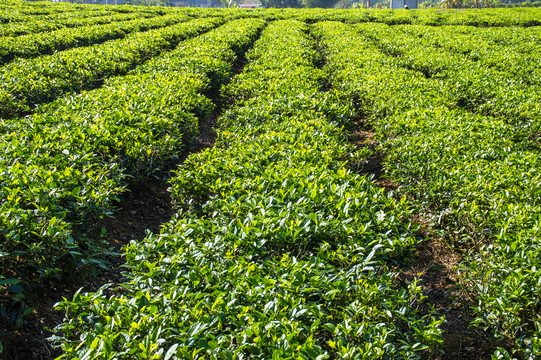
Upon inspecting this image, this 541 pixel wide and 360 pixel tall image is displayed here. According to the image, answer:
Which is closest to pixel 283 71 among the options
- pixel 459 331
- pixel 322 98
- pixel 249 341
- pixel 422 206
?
pixel 322 98

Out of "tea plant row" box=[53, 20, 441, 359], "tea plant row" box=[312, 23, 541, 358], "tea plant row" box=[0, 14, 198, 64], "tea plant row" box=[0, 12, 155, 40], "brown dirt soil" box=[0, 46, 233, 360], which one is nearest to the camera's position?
"tea plant row" box=[53, 20, 441, 359]

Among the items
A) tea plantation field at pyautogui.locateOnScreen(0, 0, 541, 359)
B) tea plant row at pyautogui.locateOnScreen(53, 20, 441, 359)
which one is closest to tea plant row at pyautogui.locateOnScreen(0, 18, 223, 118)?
tea plantation field at pyautogui.locateOnScreen(0, 0, 541, 359)

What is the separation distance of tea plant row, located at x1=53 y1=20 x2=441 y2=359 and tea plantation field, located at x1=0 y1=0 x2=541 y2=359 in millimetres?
16

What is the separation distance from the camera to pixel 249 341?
6.75ft

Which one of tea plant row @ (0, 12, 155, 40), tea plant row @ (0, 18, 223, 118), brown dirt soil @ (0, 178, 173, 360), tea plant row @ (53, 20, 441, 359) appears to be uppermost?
tea plant row @ (0, 12, 155, 40)

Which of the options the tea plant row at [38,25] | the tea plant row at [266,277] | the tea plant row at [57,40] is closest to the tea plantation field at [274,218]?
the tea plant row at [266,277]

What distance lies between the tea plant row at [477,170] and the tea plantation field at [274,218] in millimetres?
25

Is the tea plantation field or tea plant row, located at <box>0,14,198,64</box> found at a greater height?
tea plant row, located at <box>0,14,198,64</box>

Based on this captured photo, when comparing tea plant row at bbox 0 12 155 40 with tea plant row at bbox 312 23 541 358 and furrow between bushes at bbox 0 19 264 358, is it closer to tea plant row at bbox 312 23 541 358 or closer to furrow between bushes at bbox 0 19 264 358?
furrow between bushes at bbox 0 19 264 358

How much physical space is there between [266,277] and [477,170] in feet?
10.6

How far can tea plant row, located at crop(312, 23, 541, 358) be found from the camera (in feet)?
8.84

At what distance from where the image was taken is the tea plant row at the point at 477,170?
8.84 feet

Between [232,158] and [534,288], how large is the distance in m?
3.21

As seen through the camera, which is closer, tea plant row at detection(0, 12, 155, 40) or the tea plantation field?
the tea plantation field
